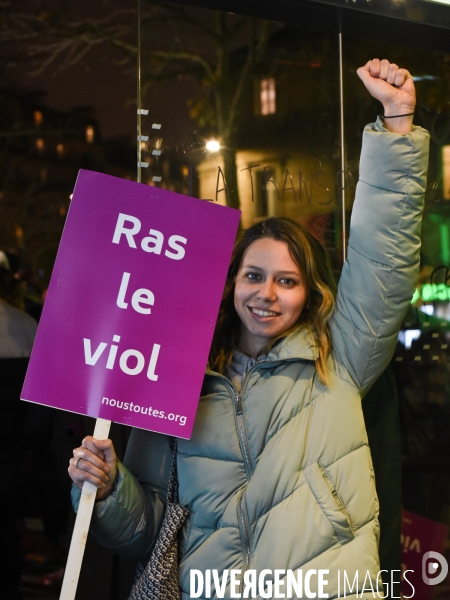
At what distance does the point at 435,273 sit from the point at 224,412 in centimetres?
149

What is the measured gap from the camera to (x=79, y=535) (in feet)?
6.45

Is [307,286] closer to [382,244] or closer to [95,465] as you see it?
[382,244]

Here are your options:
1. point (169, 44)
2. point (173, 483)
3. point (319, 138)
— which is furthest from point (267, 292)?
point (169, 44)

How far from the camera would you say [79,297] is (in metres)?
2.01

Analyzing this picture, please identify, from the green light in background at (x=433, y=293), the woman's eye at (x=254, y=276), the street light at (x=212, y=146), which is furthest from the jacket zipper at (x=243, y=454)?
the green light in background at (x=433, y=293)

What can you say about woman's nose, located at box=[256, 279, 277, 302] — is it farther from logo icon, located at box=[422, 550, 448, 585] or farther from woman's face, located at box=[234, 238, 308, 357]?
logo icon, located at box=[422, 550, 448, 585]

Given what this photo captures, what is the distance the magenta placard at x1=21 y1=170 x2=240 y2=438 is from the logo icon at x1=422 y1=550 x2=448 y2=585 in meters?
1.67

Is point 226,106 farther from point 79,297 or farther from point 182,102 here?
point 79,297

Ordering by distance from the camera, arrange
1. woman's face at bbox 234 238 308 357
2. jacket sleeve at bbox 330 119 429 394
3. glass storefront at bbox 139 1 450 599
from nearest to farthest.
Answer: jacket sleeve at bbox 330 119 429 394 → woman's face at bbox 234 238 308 357 → glass storefront at bbox 139 1 450 599

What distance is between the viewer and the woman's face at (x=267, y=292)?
85.5 inches

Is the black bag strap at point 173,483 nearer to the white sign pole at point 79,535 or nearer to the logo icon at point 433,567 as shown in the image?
the white sign pole at point 79,535

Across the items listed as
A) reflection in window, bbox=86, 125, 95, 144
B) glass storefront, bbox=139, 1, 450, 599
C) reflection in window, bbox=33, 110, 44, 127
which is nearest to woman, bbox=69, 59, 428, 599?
glass storefront, bbox=139, 1, 450, 599

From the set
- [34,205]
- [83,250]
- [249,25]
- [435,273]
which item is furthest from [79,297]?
[435,273]

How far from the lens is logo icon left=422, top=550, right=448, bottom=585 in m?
3.21
